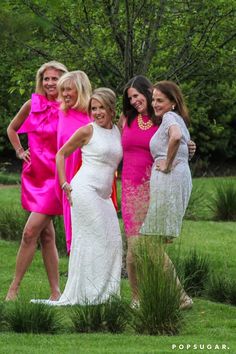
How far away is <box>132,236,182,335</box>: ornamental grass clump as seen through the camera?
23.4ft

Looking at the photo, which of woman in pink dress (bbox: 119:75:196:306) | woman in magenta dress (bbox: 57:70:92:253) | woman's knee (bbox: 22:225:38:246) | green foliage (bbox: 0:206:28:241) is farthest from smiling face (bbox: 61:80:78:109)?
green foliage (bbox: 0:206:28:241)

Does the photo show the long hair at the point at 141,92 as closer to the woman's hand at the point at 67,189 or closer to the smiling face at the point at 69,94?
the smiling face at the point at 69,94

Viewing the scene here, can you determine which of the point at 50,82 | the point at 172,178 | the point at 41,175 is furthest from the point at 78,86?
the point at 172,178

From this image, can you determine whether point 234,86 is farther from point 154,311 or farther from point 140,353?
point 140,353

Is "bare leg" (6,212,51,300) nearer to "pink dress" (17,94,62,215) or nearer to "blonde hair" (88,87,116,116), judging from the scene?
"pink dress" (17,94,62,215)

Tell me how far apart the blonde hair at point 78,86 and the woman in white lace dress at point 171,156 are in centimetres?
61

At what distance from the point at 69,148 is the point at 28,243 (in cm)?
99

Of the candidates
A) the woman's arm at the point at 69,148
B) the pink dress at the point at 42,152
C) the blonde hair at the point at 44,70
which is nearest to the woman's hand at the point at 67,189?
the woman's arm at the point at 69,148

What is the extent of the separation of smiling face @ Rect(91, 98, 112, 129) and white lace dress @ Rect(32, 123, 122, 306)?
0.17 feet

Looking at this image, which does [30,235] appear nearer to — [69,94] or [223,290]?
[69,94]

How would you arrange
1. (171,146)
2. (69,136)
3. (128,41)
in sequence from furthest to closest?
(128,41), (69,136), (171,146)

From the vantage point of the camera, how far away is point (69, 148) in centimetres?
825

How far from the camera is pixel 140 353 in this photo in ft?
21.1

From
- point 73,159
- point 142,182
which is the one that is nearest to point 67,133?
point 73,159
